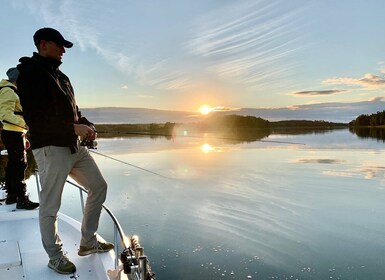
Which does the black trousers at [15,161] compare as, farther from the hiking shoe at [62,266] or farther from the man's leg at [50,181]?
the hiking shoe at [62,266]

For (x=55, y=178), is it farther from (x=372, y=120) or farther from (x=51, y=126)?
(x=372, y=120)

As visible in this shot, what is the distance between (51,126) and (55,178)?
1.42 feet

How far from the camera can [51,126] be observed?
2.84 m

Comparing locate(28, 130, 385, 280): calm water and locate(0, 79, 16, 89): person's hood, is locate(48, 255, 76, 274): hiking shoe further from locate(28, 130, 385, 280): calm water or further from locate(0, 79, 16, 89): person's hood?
locate(28, 130, 385, 280): calm water

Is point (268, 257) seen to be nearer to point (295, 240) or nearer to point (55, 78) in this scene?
point (295, 240)

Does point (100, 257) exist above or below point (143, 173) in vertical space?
above

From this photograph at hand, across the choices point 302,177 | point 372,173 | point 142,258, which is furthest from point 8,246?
point 372,173

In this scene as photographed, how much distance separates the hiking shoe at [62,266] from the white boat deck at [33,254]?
0.13 feet

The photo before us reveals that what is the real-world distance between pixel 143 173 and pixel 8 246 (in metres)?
18.0

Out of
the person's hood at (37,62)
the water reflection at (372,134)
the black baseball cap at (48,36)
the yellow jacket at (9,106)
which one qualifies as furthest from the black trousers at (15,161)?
the water reflection at (372,134)

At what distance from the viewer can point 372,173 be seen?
19.9 metres

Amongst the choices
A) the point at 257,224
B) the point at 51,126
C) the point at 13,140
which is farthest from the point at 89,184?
the point at 257,224

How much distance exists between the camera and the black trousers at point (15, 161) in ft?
16.4

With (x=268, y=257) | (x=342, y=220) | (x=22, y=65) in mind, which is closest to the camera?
(x=22, y=65)
